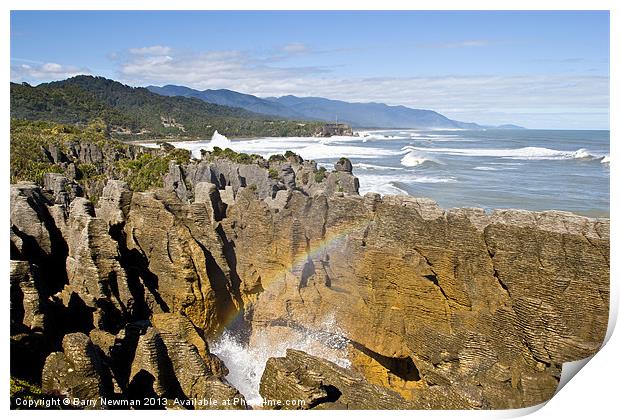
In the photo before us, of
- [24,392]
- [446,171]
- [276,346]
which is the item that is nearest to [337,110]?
[276,346]

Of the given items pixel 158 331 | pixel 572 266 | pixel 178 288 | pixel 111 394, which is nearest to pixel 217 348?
pixel 178 288

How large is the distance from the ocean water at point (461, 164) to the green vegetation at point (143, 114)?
537 mm

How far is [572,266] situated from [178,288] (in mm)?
4562

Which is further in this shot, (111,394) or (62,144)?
(62,144)

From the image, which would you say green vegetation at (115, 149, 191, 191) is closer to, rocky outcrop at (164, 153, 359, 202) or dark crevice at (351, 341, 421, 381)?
rocky outcrop at (164, 153, 359, 202)

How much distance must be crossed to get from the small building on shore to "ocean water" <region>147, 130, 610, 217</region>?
21 centimetres

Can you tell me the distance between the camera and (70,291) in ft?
19.1

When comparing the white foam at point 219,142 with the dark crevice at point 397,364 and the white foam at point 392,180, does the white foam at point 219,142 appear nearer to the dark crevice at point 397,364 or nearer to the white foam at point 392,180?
the white foam at point 392,180

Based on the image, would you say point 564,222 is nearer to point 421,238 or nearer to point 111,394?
point 421,238

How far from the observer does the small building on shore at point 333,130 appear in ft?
45.2

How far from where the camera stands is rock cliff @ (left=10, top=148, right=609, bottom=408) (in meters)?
5.06

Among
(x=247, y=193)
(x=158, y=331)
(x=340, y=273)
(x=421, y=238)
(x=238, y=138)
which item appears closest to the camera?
(x=158, y=331)

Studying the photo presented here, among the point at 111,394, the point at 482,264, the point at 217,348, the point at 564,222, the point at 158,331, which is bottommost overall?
the point at 217,348

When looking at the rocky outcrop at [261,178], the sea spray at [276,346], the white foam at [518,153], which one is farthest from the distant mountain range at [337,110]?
the white foam at [518,153]
